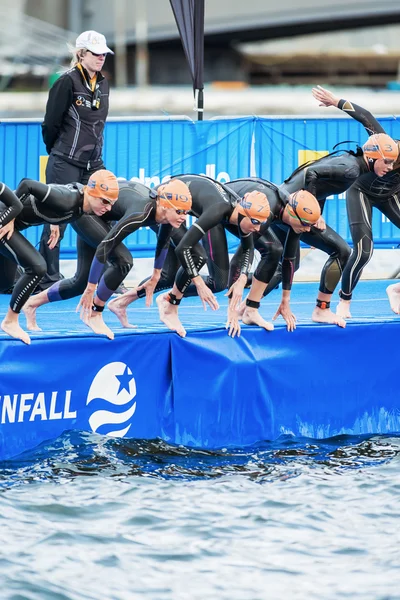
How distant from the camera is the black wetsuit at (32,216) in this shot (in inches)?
332

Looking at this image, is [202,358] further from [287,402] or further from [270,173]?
[270,173]

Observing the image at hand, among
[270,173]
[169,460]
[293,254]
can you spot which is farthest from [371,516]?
[270,173]

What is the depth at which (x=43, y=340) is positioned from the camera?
8.59m

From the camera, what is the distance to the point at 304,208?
350 inches

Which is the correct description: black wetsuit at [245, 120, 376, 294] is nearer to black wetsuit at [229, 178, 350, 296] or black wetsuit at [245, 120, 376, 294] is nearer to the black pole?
black wetsuit at [229, 178, 350, 296]

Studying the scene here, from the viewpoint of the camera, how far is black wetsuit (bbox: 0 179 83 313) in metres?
8.44

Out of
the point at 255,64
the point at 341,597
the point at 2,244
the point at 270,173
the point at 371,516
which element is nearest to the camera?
the point at 341,597

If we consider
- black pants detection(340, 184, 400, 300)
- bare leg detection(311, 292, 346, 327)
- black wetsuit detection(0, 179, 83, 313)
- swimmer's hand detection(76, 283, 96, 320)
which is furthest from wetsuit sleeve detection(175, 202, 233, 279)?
black pants detection(340, 184, 400, 300)

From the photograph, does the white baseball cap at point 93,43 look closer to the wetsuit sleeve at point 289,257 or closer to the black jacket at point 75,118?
the black jacket at point 75,118

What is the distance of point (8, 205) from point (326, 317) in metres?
3.06

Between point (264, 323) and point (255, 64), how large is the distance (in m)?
40.9

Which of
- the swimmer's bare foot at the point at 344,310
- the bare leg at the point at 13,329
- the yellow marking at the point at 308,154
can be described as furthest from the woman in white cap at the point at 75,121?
the yellow marking at the point at 308,154

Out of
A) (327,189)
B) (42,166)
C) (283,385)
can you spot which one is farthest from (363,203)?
(42,166)

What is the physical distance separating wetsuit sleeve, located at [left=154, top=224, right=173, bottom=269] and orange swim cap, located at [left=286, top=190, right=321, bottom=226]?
3.39ft
